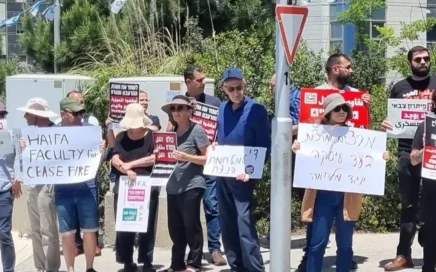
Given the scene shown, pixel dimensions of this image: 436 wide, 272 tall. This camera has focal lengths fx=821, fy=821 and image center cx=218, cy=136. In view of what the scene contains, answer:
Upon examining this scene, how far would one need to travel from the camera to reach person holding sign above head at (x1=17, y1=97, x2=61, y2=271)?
326 inches

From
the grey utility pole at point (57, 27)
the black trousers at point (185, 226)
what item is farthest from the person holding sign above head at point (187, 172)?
the grey utility pole at point (57, 27)

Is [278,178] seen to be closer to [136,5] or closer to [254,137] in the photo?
[254,137]

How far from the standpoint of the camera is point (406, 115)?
26.7ft

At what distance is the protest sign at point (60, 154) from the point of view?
7961 millimetres

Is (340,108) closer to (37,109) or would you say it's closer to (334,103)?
(334,103)

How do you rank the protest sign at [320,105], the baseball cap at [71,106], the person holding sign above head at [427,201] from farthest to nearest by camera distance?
the baseball cap at [71,106] → the protest sign at [320,105] → the person holding sign above head at [427,201]

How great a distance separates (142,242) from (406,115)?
9.83 ft

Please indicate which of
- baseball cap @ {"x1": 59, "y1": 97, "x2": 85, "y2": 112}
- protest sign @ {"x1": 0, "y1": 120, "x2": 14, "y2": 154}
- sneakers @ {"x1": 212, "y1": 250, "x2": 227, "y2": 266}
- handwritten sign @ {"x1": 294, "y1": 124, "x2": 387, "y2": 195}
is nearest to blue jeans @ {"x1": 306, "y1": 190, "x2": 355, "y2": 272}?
handwritten sign @ {"x1": 294, "y1": 124, "x2": 387, "y2": 195}

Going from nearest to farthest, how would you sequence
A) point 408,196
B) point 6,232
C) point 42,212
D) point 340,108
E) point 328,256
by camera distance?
point 340,108
point 6,232
point 408,196
point 42,212
point 328,256

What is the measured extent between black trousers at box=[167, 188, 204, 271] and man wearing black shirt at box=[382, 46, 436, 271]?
1952 mm

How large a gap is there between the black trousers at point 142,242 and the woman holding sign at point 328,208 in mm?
1896

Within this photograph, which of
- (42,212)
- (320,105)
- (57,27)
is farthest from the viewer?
(57,27)

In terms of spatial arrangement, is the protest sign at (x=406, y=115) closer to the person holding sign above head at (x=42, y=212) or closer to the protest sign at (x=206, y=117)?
the protest sign at (x=206, y=117)

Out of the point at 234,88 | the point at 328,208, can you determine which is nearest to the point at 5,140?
the point at 234,88
